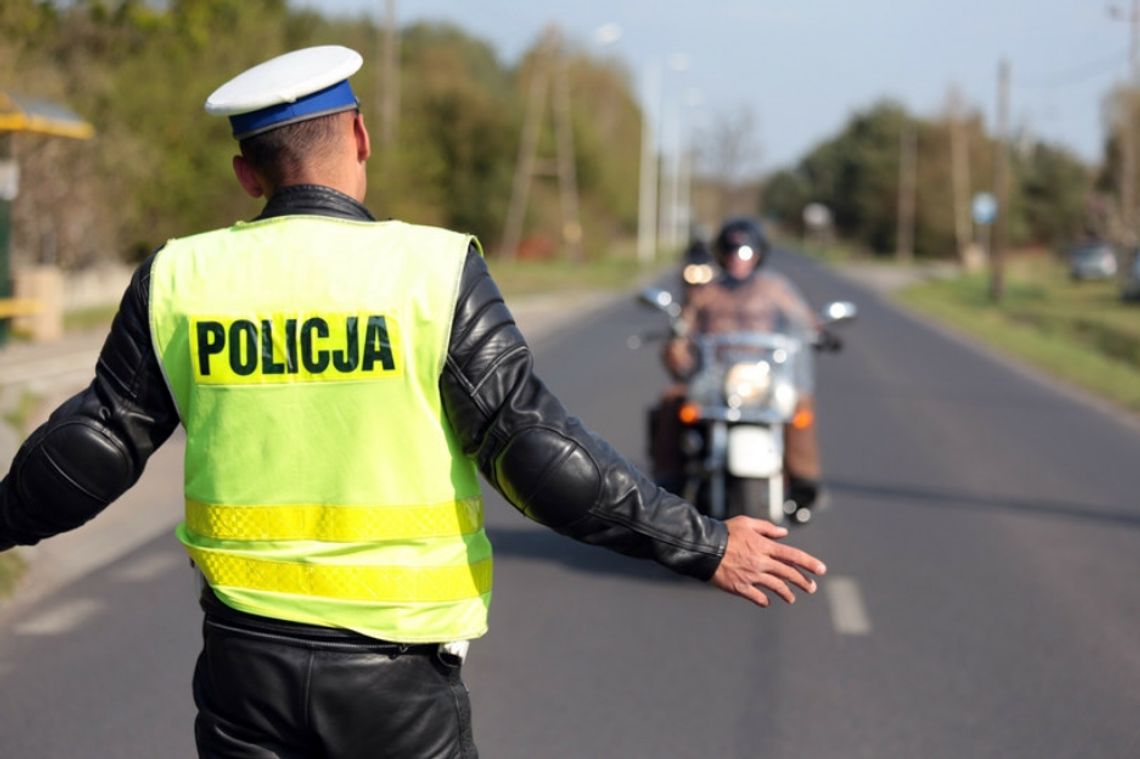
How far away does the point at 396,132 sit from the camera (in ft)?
126

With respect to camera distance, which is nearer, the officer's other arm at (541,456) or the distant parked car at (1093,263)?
the officer's other arm at (541,456)

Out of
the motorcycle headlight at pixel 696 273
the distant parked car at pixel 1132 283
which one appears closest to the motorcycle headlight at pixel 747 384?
the motorcycle headlight at pixel 696 273

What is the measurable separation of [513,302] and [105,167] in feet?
40.2

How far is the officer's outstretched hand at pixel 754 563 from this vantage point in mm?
2781

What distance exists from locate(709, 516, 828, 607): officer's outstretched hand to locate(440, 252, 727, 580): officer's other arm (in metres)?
0.02

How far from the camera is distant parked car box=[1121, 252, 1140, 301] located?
41.7m

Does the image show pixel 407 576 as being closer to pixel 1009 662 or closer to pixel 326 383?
pixel 326 383

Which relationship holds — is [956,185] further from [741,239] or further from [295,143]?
[295,143]

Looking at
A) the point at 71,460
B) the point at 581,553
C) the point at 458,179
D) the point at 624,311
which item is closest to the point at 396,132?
the point at 624,311

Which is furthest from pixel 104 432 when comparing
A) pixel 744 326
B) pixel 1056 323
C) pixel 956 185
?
pixel 956 185

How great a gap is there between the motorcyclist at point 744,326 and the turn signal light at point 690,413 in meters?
0.18

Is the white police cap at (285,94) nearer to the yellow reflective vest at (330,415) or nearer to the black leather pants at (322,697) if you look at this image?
the yellow reflective vest at (330,415)

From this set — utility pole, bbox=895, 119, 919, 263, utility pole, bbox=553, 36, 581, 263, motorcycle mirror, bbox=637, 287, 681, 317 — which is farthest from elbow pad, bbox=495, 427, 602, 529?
utility pole, bbox=895, 119, 919, 263

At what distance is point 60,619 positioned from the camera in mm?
7191
